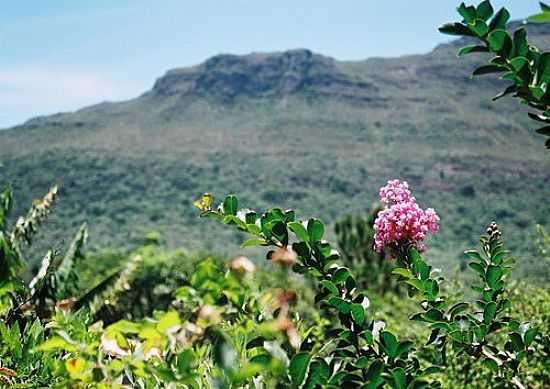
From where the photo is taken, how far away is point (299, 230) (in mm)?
1722

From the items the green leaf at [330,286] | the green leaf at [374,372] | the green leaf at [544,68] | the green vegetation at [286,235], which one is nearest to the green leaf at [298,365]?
the green vegetation at [286,235]

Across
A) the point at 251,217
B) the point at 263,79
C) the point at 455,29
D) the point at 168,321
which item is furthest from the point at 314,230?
the point at 263,79

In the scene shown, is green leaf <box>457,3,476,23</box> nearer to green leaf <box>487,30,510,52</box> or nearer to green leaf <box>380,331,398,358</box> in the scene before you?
green leaf <box>487,30,510,52</box>

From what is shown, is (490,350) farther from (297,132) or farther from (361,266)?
(297,132)

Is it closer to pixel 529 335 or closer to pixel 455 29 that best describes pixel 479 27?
pixel 455 29

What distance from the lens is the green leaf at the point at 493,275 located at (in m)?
1.87

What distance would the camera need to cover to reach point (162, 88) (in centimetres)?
10025

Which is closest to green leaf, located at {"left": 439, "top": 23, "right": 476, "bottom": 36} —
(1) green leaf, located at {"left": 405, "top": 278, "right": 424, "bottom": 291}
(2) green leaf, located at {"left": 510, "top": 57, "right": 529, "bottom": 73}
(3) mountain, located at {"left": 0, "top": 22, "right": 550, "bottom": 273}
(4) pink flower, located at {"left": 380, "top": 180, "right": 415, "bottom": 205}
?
(2) green leaf, located at {"left": 510, "top": 57, "right": 529, "bottom": 73}

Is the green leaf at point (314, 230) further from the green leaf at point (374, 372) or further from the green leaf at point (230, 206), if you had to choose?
the green leaf at point (374, 372)

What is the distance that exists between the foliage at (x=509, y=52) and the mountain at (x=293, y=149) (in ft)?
144

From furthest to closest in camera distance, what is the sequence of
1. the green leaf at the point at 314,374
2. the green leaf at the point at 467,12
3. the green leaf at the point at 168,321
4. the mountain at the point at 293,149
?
the mountain at the point at 293,149
the green leaf at the point at 467,12
the green leaf at the point at 314,374
the green leaf at the point at 168,321

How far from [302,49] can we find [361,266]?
9135 centimetres

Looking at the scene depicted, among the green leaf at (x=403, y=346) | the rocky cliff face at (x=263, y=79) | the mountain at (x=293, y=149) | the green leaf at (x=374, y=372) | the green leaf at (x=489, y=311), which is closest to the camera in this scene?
the green leaf at (x=374, y=372)

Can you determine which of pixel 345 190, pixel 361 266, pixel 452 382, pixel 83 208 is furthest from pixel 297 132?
pixel 452 382
